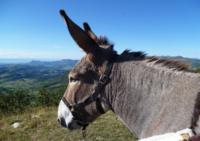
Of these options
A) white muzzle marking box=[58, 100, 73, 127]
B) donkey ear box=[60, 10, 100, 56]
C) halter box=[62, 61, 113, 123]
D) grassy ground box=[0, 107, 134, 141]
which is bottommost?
grassy ground box=[0, 107, 134, 141]

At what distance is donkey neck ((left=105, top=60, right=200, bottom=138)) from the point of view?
7.87 feet

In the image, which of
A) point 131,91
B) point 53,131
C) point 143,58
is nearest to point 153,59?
point 143,58

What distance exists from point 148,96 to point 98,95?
821 mm

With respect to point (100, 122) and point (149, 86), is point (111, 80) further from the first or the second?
point (100, 122)

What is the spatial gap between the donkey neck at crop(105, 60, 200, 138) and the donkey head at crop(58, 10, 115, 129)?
0.69ft

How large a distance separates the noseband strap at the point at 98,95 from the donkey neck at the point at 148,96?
0.22 feet

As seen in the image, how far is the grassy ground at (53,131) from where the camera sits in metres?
9.27

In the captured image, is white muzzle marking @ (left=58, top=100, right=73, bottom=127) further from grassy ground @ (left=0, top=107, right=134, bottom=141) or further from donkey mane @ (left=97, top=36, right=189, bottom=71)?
grassy ground @ (left=0, top=107, right=134, bottom=141)

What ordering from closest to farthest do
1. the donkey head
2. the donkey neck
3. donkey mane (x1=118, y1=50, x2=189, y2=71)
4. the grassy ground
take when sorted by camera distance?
the donkey neck < donkey mane (x1=118, y1=50, x2=189, y2=71) < the donkey head < the grassy ground

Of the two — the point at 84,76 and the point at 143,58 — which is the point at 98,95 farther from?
the point at 143,58

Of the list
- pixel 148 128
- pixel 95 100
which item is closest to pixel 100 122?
pixel 95 100

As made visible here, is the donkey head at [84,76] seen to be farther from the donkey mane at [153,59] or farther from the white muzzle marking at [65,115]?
the donkey mane at [153,59]

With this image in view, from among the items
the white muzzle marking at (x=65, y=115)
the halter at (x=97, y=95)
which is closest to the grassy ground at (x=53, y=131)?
the white muzzle marking at (x=65, y=115)

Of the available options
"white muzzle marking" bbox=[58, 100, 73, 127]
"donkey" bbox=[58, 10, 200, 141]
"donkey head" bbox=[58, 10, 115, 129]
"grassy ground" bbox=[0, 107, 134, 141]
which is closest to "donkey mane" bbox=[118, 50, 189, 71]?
"donkey" bbox=[58, 10, 200, 141]
